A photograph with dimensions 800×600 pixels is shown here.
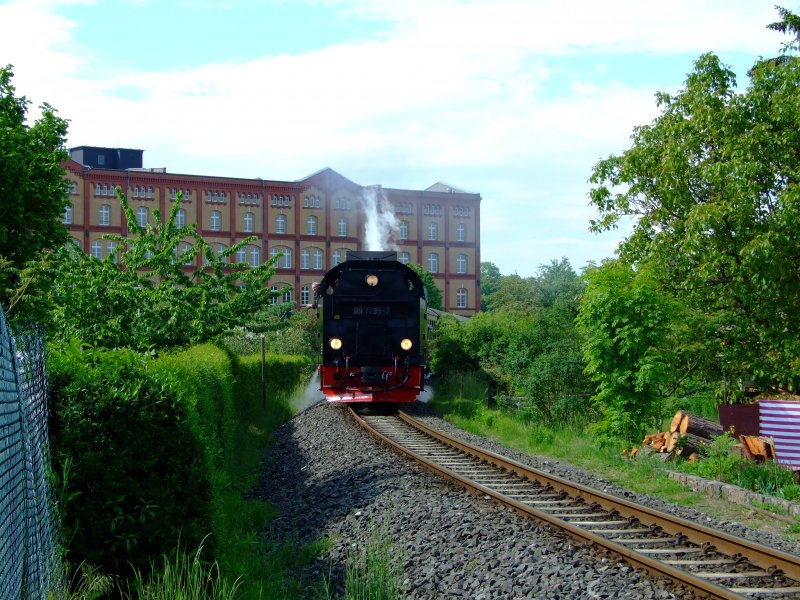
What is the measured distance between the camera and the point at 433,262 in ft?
242

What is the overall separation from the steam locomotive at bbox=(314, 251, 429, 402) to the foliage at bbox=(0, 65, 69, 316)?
402 inches

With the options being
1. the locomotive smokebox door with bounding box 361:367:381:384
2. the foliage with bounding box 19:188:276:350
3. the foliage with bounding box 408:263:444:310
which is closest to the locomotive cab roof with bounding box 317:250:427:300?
the foliage with bounding box 19:188:276:350

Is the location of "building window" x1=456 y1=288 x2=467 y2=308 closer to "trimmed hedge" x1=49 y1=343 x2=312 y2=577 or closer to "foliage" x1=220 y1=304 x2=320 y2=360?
"foliage" x1=220 y1=304 x2=320 y2=360

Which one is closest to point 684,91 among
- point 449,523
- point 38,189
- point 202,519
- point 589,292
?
point 589,292

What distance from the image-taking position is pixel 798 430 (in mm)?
12258

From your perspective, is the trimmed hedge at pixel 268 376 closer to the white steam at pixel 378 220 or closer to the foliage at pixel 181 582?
the foliage at pixel 181 582

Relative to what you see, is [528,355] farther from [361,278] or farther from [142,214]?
[142,214]

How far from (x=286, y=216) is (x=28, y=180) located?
41607 millimetres

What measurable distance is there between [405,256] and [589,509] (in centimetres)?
6397

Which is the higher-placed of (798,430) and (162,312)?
(162,312)

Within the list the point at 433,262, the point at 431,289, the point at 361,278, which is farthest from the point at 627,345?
the point at 433,262

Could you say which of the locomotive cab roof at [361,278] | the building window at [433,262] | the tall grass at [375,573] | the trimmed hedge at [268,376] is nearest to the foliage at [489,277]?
the building window at [433,262]

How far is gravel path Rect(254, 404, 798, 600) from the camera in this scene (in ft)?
22.2

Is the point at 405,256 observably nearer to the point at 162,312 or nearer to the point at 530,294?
the point at 530,294
